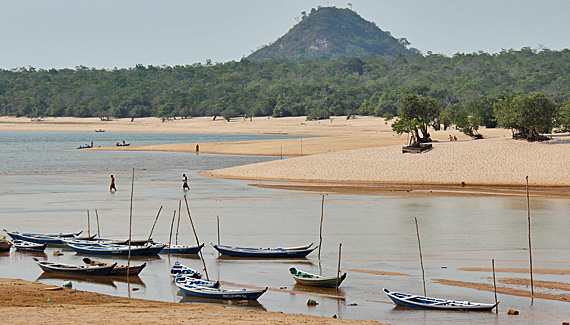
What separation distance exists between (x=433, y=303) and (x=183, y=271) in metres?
7.44

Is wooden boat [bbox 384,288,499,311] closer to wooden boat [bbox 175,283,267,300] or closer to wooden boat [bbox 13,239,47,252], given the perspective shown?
wooden boat [bbox 175,283,267,300]

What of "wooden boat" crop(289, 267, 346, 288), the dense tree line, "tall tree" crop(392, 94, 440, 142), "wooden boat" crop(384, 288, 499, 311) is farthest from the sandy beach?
the dense tree line

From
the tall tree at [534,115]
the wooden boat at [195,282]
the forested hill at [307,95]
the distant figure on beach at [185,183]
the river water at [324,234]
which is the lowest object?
the river water at [324,234]

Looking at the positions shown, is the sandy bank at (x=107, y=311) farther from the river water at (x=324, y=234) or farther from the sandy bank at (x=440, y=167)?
the sandy bank at (x=440, y=167)

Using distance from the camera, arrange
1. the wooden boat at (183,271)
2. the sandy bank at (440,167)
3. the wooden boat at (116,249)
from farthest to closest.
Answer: the sandy bank at (440,167) → the wooden boat at (116,249) → the wooden boat at (183,271)

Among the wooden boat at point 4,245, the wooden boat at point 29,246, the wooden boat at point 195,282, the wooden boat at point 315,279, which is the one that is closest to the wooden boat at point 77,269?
the wooden boat at point 195,282

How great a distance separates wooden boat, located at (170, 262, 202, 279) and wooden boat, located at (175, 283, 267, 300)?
5.53 feet

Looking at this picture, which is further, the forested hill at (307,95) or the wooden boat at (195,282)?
the forested hill at (307,95)

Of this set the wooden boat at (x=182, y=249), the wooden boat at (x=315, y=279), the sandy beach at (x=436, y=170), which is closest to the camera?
the wooden boat at (x=315, y=279)

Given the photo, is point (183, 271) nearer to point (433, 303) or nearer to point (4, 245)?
point (433, 303)

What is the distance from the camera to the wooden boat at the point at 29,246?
2536 cm

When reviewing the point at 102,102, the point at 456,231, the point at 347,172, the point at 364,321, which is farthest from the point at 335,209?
the point at 102,102

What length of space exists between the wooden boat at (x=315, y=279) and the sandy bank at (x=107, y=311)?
3.36 metres

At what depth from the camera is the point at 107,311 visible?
1592 cm
